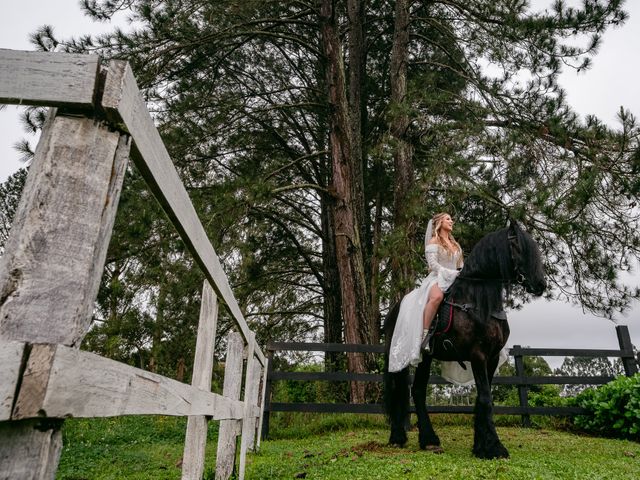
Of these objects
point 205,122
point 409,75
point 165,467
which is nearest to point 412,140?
point 409,75

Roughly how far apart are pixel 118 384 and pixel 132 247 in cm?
588

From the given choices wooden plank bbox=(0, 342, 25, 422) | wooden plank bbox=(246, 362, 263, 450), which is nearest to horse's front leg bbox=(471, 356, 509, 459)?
wooden plank bbox=(246, 362, 263, 450)

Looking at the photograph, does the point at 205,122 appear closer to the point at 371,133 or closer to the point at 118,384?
the point at 371,133

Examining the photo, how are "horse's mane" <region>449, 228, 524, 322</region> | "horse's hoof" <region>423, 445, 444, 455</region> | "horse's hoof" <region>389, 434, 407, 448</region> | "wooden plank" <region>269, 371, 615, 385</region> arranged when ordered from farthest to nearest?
"wooden plank" <region>269, 371, 615, 385</region> → "horse's hoof" <region>389, 434, 407, 448</region> → "horse's hoof" <region>423, 445, 444, 455</region> → "horse's mane" <region>449, 228, 524, 322</region>

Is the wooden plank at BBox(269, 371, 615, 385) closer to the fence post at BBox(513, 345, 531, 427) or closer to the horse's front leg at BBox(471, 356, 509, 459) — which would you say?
the fence post at BBox(513, 345, 531, 427)

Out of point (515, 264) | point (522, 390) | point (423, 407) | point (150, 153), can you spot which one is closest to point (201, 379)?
point (150, 153)

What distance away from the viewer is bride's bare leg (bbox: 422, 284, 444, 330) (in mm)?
4699

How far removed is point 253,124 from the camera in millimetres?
8992

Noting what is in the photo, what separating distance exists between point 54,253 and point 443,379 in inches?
272

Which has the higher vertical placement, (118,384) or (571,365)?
(571,365)

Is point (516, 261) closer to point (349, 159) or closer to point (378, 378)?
point (378, 378)

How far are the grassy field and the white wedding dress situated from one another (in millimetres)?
857

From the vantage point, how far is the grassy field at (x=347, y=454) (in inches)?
141

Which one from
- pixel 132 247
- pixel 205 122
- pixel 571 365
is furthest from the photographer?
pixel 571 365
